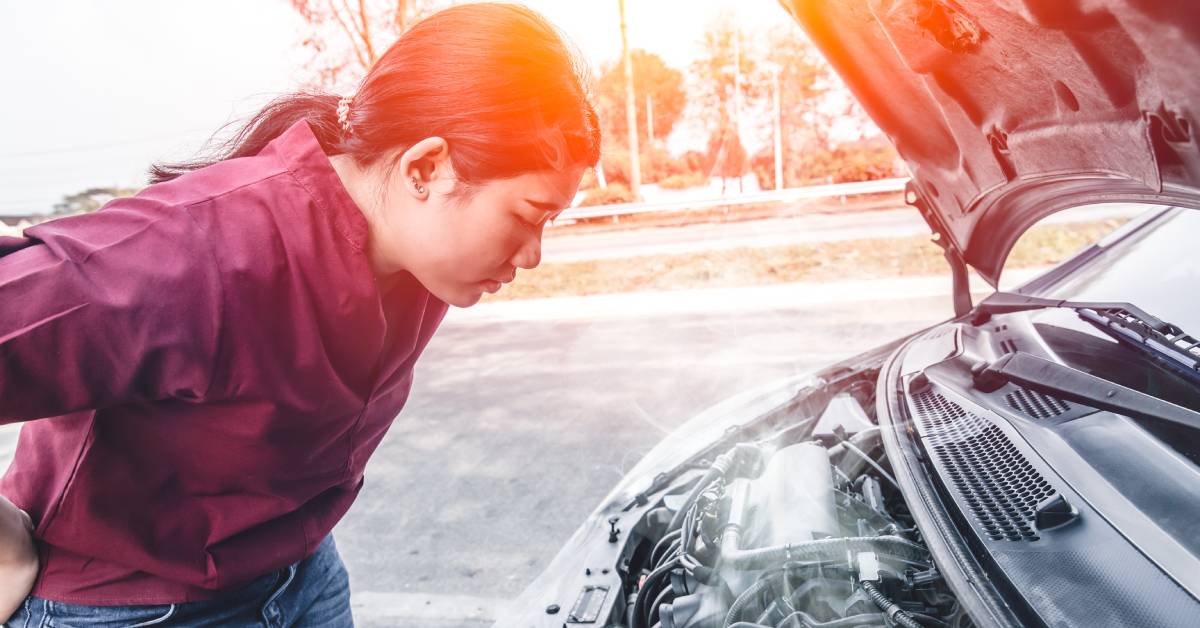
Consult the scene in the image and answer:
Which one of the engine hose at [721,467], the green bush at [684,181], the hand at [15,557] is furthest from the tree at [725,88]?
the hand at [15,557]

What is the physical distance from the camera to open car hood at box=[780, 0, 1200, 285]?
3.67 ft

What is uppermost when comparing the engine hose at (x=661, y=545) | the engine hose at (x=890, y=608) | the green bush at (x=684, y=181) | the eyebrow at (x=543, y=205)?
the eyebrow at (x=543, y=205)

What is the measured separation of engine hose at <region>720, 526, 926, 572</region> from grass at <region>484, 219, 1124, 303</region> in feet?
20.7

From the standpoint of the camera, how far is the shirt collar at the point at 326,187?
107 cm

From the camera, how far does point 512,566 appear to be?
112 inches

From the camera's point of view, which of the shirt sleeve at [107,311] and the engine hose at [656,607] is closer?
the shirt sleeve at [107,311]

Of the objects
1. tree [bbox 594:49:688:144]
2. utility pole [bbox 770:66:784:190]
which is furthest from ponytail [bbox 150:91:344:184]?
tree [bbox 594:49:688:144]

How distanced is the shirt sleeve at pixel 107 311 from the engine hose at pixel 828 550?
3.27ft

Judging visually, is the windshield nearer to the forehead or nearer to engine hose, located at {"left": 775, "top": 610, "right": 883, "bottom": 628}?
engine hose, located at {"left": 775, "top": 610, "right": 883, "bottom": 628}

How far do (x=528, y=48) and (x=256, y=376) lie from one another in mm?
648

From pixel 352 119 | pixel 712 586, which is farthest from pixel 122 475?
pixel 712 586

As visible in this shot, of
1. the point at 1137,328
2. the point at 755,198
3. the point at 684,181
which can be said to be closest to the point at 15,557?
the point at 1137,328

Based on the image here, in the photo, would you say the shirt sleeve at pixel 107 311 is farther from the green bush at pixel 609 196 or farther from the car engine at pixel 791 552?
the green bush at pixel 609 196

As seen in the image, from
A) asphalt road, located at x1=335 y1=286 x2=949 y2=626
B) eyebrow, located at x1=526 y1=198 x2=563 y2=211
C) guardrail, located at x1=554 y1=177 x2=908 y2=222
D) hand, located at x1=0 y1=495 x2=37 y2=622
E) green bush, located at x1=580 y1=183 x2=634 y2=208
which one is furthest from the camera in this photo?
green bush, located at x1=580 y1=183 x2=634 y2=208
